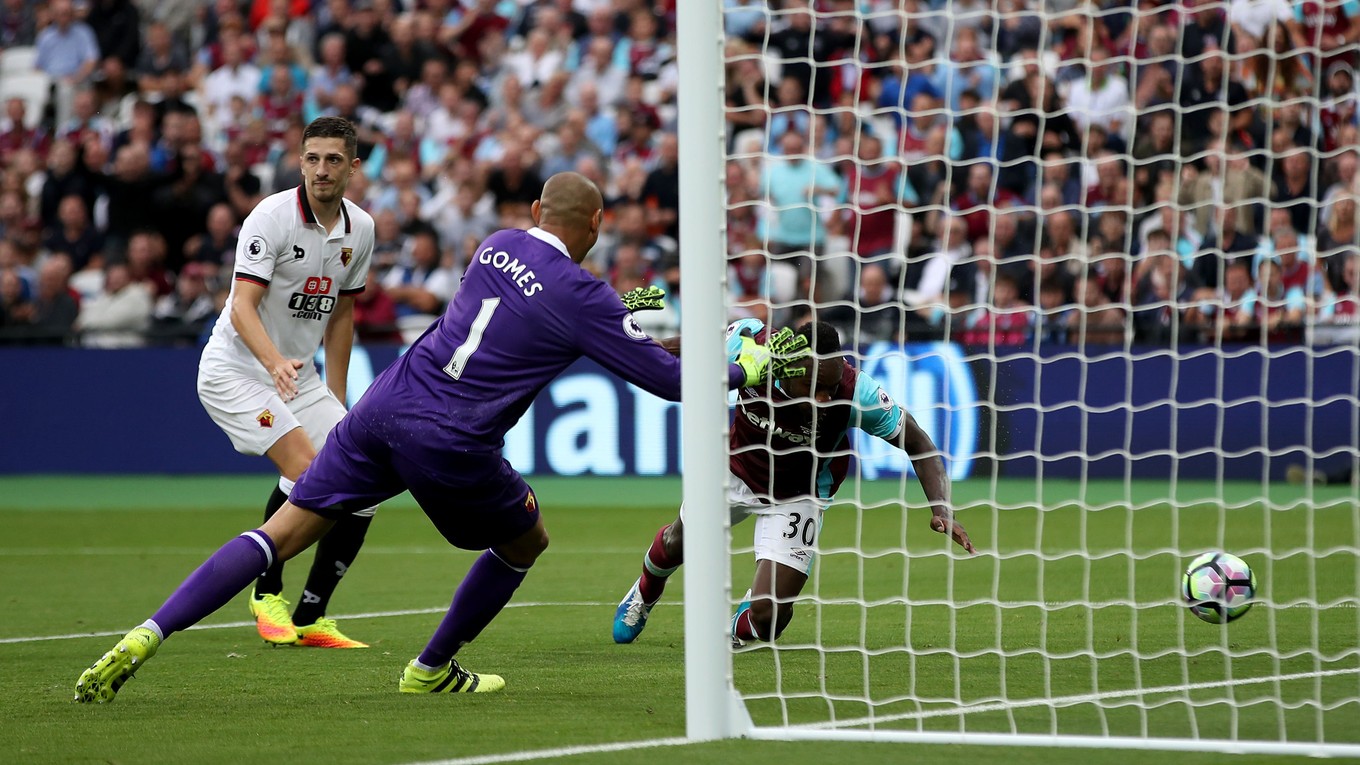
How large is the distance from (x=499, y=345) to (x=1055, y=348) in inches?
359

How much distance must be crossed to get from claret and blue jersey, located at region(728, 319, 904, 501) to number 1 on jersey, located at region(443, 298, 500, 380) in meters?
1.50

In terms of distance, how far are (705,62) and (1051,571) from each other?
5.10 meters

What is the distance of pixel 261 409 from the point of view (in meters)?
7.11

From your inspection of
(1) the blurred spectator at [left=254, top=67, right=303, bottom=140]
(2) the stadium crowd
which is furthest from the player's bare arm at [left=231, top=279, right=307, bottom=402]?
(1) the blurred spectator at [left=254, top=67, right=303, bottom=140]

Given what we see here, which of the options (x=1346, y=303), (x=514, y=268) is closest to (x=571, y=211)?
(x=514, y=268)

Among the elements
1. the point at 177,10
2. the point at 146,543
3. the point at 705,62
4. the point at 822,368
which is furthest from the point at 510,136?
the point at 705,62

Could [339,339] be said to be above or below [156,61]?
below

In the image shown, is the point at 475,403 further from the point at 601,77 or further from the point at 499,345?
the point at 601,77

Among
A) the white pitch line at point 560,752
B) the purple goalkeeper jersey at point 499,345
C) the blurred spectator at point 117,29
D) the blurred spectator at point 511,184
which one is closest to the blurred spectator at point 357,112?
the blurred spectator at point 511,184

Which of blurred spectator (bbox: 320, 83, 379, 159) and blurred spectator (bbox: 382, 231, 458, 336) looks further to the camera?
blurred spectator (bbox: 320, 83, 379, 159)

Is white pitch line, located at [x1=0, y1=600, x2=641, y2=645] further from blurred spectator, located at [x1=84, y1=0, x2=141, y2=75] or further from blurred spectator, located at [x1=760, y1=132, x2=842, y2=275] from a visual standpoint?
blurred spectator, located at [x1=84, y1=0, x2=141, y2=75]

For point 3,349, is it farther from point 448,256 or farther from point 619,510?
point 619,510

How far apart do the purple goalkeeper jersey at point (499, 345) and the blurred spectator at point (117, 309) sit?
10576 millimetres

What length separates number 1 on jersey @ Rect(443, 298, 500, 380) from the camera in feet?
17.2
